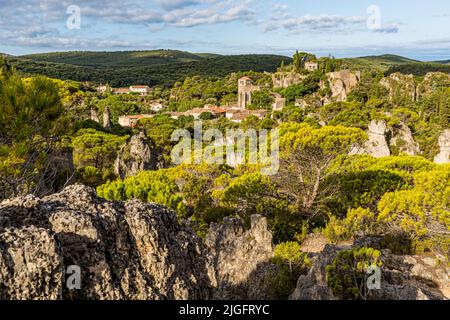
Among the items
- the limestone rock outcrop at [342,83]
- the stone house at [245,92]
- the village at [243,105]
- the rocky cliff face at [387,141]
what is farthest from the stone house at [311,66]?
the rocky cliff face at [387,141]

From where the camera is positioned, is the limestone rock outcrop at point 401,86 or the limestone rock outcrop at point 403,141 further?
the limestone rock outcrop at point 401,86

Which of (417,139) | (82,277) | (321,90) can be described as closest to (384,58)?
(321,90)

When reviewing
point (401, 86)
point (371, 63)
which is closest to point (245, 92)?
point (401, 86)

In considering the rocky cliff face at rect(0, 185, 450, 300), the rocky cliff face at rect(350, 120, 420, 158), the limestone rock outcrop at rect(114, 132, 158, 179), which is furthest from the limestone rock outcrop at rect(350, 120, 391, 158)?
the rocky cliff face at rect(0, 185, 450, 300)

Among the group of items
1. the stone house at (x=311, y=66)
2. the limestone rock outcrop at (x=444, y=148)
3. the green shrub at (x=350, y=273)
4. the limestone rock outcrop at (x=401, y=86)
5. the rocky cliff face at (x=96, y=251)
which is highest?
the stone house at (x=311, y=66)

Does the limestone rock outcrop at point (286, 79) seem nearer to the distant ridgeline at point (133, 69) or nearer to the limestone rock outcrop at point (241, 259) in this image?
the distant ridgeline at point (133, 69)
